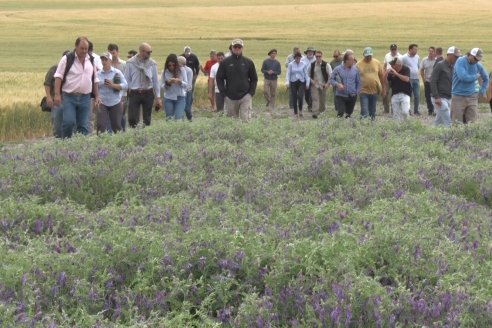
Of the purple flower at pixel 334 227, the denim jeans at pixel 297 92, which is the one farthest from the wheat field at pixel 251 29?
the purple flower at pixel 334 227

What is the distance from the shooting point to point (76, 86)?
1342cm

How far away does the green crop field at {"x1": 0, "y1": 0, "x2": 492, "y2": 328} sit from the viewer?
456 centimetres


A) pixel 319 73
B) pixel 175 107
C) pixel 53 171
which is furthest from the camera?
pixel 319 73

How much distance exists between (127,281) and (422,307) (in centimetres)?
164

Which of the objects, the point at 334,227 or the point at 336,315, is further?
the point at 334,227

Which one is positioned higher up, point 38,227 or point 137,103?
point 38,227

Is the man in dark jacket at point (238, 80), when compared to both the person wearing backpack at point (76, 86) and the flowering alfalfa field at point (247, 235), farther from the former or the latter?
the flowering alfalfa field at point (247, 235)

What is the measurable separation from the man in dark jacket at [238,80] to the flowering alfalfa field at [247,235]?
618 cm

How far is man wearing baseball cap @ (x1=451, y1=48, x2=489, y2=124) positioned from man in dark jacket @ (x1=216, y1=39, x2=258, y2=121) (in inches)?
136

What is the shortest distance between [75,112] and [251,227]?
8.24 metres

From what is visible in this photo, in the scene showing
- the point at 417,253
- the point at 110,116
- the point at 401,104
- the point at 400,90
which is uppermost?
the point at 417,253

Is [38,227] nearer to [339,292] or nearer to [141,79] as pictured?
[339,292]

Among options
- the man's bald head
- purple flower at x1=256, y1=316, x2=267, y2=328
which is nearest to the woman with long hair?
the man's bald head

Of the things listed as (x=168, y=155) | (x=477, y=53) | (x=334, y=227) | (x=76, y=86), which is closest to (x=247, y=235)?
(x=334, y=227)
